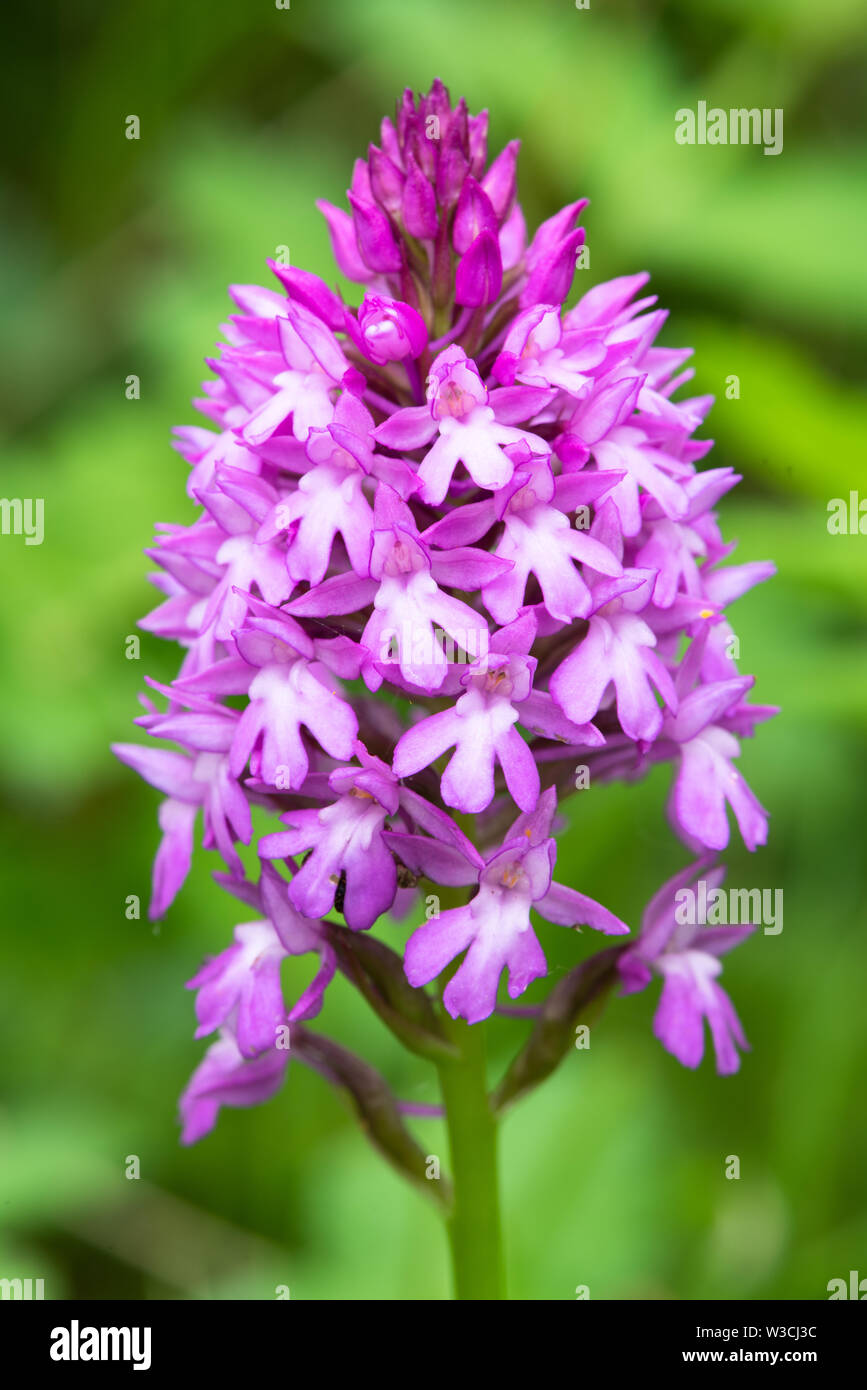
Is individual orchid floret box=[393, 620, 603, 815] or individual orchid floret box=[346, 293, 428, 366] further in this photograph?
individual orchid floret box=[346, 293, 428, 366]

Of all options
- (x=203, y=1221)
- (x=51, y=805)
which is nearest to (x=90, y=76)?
(x=51, y=805)

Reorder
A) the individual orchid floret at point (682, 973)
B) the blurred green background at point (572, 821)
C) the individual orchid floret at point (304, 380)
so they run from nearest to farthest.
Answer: the individual orchid floret at point (304, 380)
the individual orchid floret at point (682, 973)
the blurred green background at point (572, 821)

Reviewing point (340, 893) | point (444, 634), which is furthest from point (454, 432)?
point (340, 893)

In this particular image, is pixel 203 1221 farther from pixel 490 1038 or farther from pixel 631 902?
pixel 631 902

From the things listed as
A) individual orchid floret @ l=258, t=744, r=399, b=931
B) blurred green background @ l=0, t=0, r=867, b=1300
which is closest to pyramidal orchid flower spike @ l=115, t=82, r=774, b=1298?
individual orchid floret @ l=258, t=744, r=399, b=931

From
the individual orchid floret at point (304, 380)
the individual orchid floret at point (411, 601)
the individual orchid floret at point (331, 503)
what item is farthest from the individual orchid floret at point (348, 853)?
the individual orchid floret at point (304, 380)

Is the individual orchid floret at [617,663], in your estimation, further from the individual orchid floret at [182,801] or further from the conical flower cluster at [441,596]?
the individual orchid floret at [182,801]

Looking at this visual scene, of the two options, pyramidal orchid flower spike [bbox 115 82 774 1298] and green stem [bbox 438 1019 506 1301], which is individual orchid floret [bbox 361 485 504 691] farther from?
green stem [bbox 438 1019 506 1301]
